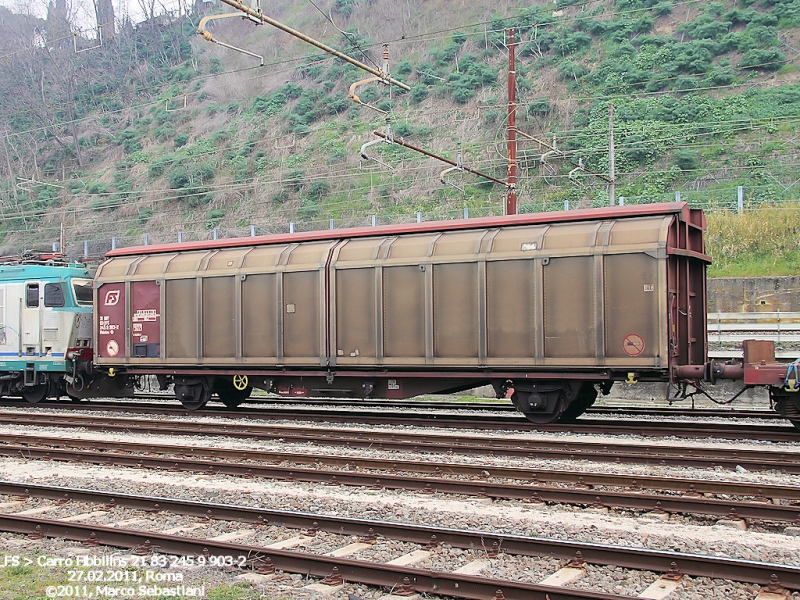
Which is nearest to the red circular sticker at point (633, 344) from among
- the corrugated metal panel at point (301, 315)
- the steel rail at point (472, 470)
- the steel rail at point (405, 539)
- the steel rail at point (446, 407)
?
the steel rail at point (446, 407)

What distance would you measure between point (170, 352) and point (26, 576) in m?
11.1

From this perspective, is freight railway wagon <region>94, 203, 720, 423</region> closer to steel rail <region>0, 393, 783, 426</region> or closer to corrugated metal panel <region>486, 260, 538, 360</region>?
corrugated metal panel <region>486, 260, 538, 360</region>

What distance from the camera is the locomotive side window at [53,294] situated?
1927 cm

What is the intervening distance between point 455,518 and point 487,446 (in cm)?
417

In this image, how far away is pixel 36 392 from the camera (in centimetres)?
2028

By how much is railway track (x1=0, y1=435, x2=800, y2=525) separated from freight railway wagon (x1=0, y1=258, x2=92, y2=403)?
722cm

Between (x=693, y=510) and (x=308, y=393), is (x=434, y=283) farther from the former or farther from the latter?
(x=693, y=510)

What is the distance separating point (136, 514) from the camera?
27.5 feet

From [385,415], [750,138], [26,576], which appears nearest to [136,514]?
[26,576]

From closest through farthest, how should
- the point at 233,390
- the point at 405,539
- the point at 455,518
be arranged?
the point at 405,539 → the point at 455,518 → the point at 233,390

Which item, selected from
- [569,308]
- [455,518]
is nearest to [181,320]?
[569,308]

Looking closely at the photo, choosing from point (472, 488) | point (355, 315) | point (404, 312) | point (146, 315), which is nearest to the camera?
point (472, 488)

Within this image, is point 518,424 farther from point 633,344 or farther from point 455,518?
point 455,518

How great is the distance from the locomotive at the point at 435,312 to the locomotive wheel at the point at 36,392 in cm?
275
